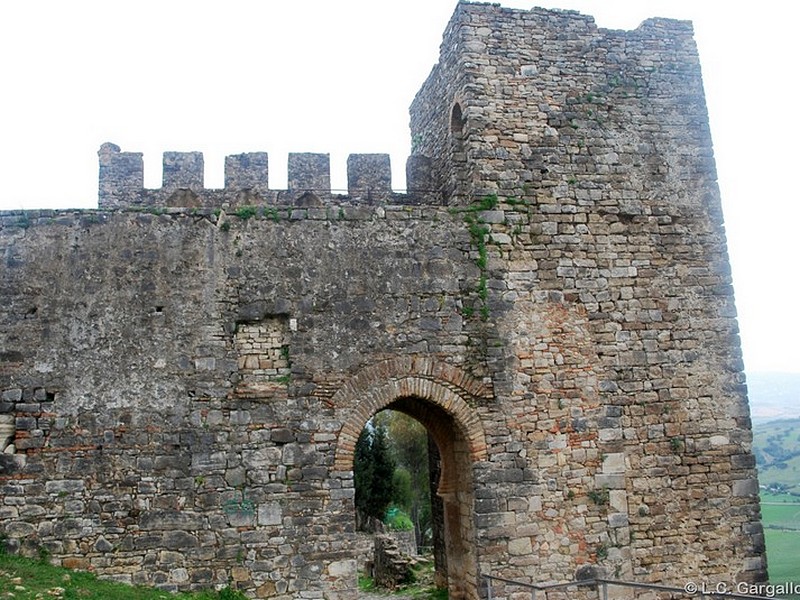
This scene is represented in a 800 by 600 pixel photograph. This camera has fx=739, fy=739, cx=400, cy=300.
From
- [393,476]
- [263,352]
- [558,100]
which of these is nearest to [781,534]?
[393,476]

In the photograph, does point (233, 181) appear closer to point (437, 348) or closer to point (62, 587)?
point (437, 348)

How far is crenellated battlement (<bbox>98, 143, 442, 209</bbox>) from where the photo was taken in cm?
1105

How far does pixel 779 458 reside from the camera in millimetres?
30562

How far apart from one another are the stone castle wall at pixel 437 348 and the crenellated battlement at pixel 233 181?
0.03 m

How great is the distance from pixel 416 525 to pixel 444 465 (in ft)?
56.3

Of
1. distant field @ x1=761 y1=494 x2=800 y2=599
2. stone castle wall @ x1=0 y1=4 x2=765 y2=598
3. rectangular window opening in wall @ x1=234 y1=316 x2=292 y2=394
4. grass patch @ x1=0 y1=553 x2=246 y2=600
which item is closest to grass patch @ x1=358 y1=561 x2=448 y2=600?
stone castle wall @ x1=0 y1=4 x2=765 y2=598

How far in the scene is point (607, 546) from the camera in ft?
32.4

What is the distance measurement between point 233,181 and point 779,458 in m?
27.9

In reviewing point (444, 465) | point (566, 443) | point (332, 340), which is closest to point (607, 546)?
point (566, 443)

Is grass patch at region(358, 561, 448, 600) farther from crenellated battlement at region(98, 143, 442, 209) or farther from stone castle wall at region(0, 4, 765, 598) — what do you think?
crenellated battlement at region(98, 143, 442, 209)

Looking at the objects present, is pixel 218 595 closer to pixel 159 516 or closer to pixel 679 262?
pixel 159 516

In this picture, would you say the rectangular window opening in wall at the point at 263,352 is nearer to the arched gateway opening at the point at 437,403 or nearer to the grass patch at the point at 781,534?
the arched gateway opening at the point at 437,403

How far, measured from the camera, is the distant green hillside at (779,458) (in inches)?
1022

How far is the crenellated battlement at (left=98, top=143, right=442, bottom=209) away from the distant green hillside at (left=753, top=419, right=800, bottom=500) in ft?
57.3
